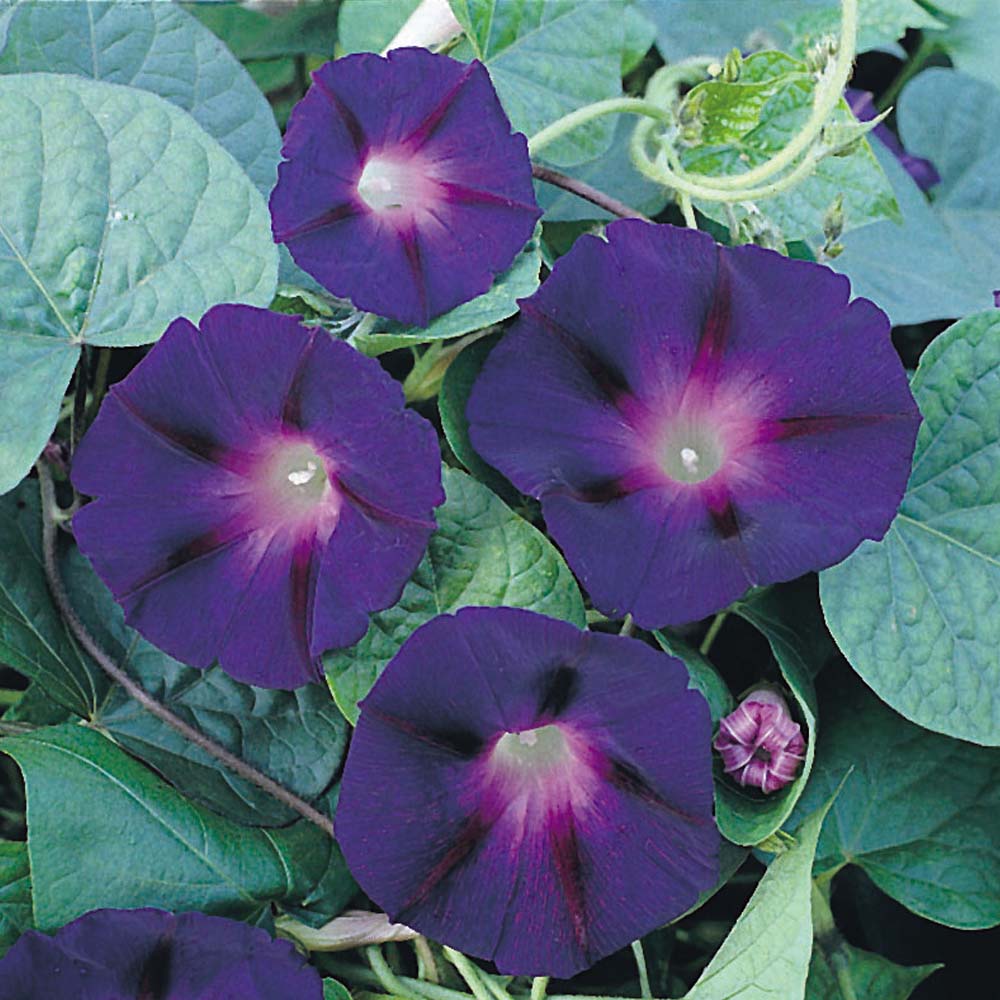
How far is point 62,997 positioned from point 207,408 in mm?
251

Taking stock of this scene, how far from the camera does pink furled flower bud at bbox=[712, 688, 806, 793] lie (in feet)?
2.04

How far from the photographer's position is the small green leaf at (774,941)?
58 cm

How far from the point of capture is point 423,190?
0.65 m

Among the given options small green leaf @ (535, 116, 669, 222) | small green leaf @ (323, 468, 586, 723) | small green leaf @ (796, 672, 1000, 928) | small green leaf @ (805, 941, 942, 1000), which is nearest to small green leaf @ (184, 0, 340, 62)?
small green leaf @ (535, 116, 669, 222)

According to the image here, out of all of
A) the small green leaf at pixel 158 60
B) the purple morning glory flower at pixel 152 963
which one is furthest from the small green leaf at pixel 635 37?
the purple morning glory flower at pixel 152 963

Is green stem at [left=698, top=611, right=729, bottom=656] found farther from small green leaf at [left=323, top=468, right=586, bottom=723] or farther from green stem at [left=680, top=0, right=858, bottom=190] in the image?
green stem at [left=680, top=0, right=858, bottom=190]

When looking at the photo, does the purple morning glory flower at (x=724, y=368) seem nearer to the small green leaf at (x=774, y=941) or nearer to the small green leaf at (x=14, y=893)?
the small green leaf at (x=774, y=941)

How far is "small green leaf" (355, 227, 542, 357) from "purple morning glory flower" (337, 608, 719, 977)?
0.45ft

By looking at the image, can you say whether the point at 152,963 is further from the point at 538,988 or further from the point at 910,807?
the point at 910,807

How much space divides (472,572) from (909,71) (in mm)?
719

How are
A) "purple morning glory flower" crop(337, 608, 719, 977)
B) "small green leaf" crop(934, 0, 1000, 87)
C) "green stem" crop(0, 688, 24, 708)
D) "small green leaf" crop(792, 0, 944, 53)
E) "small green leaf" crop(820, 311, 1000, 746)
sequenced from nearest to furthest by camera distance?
"purple morning glory flower" crop(337, 608, 719, 977)
"small green leaf" crop(820, 311, 1000, 746)
"green stem" crop(0, 688, 24, 708)
"small green leaf" crop(792, 0, 944, 53)
"small green leaf" crop(934, 0, 1000, 87)

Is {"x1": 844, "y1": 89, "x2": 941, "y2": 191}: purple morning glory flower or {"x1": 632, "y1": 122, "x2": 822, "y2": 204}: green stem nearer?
{"x1": 632, "y1": 122, "x2": 822, "y2": 204}: green stem

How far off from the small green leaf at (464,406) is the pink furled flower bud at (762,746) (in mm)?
154

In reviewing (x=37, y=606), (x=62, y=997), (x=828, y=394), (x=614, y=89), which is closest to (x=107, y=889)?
(x=62, y=997)
